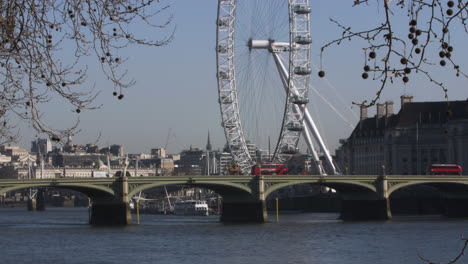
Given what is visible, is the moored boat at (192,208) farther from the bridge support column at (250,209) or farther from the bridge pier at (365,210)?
the bridge support column at (250,209)

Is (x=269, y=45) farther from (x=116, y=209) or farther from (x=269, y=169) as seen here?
(x=116, y=209)

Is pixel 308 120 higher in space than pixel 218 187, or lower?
higher

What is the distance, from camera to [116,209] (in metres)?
64.6

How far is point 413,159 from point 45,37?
10601 centimetres

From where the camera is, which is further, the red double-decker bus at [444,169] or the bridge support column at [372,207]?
the red double-decker bus at [444,169]

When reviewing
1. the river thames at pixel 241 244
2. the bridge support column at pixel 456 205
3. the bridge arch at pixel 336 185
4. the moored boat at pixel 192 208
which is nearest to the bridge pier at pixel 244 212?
the bridge arch at pixel 336 185

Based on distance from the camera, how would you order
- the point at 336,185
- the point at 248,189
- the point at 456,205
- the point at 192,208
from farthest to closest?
the point at 192,208 < the point at 456,205 < the point at 336,185 < the point at 248,189

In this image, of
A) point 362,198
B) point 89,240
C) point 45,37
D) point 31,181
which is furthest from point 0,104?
point 362,198

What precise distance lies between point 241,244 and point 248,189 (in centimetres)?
2157

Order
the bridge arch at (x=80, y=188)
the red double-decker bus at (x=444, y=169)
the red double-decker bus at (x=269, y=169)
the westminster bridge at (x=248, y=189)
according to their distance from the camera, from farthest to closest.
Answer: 1. the red double-decker bus at (x=444, y=169)
2. the red double-decker bus at (x=269, y=169)
3. the westminster bridge at (x=248, y=189)
4. the bridge arch at (x=80, y=188)

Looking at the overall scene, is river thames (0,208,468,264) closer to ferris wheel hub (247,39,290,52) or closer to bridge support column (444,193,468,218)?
bridge support column (444,193,468,218)

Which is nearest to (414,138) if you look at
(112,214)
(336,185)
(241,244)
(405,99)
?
(405,99)

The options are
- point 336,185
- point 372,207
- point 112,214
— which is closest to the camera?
point 112,214

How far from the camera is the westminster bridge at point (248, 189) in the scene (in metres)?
63.3
